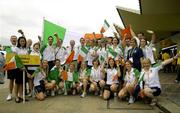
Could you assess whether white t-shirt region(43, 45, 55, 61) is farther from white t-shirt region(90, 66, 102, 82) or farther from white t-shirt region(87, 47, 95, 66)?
white t-shirt region(90, 66, 102, 82)

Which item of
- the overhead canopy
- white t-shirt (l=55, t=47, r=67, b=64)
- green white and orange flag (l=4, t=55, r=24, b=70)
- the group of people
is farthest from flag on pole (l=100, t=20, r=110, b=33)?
the overhead canopy

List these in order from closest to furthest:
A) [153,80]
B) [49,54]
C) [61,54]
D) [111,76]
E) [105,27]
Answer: [153,80] → [111,76] → [49,54] → [61,54] → [105,27]

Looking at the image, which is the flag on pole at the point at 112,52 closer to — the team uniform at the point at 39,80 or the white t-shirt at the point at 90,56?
the white t-shirt at the point at 90,56

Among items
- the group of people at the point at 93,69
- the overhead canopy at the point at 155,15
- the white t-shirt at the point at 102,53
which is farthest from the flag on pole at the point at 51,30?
the overhead canopy at the point at 155,15

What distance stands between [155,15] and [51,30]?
15.3 metres

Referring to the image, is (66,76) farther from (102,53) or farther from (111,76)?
(111,76)

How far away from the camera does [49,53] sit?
11.5 metres

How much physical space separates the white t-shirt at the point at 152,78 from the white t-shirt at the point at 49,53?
327 centimetres

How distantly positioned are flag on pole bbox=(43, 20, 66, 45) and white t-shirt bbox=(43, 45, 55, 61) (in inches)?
9.8

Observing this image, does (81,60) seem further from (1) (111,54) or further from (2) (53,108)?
(2) (53,108)

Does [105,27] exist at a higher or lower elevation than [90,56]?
higher

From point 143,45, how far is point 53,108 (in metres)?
3.24

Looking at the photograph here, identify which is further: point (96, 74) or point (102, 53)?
point (102, 53)

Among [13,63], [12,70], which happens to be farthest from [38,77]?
[13,63]
